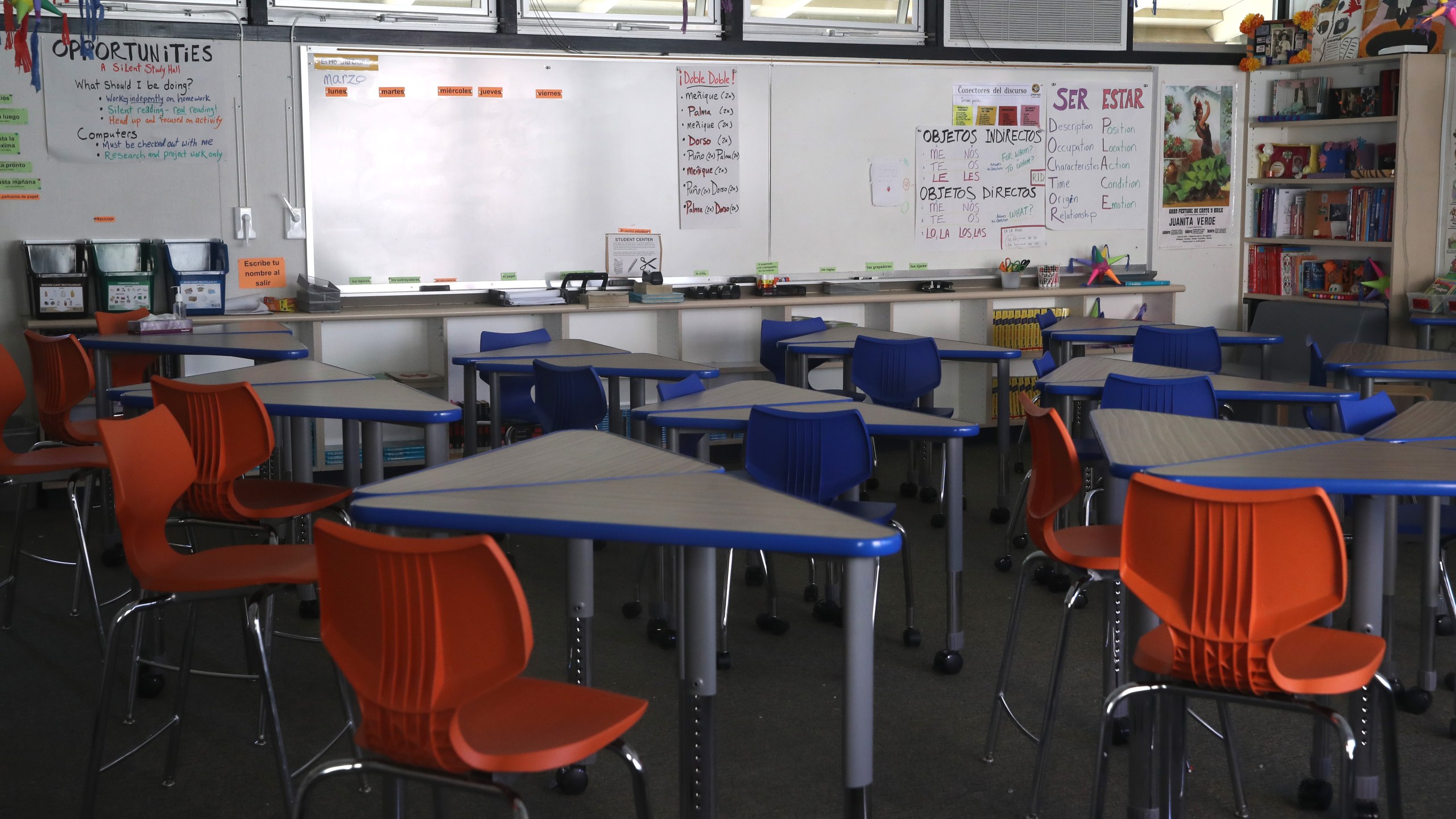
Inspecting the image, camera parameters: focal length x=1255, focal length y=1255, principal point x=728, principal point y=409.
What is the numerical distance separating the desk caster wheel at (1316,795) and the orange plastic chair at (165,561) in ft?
7.15

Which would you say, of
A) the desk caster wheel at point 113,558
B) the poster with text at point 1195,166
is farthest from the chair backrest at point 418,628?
the poster with text at point 1195,166

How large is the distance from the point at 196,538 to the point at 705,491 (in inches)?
142

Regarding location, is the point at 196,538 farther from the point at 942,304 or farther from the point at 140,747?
the point at 942,304

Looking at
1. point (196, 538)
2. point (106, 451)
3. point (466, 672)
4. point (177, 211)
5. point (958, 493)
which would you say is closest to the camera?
point (466, 672)

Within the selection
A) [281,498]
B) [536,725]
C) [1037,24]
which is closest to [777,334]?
[1037,24]

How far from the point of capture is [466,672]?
67.9 inches

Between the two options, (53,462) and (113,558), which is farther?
(113,558)

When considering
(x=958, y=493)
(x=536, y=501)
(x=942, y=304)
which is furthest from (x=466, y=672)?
(x=942, y=304)

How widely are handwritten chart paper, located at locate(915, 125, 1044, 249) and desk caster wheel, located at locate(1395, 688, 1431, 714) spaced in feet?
14.2

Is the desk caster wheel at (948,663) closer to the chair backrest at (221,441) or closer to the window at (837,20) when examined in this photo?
the chair backrest at (221,441)

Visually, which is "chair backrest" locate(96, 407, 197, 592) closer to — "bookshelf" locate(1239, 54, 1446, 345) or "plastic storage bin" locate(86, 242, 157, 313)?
"plastic storage bin" locate(86, 242, 157, 313)

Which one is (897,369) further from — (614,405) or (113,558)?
(113,558)

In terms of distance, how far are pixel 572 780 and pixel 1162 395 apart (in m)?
2.11

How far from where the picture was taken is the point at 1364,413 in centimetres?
345
